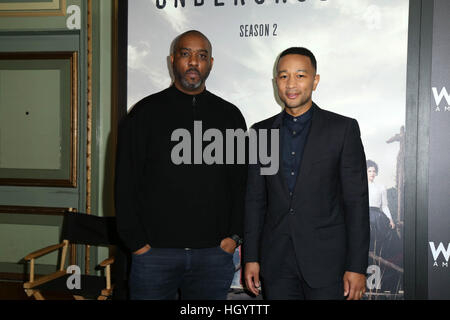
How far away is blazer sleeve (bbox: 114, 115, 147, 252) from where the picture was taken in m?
2.31

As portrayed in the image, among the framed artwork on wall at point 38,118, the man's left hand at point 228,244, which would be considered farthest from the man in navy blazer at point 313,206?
the framed artwork on wall at point 38,118

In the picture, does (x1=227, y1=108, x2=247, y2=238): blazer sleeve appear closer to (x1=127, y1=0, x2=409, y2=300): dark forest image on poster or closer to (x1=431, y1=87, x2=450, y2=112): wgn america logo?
(x1=127, y1=0, x2=409, y2=300): dark forest image on poster

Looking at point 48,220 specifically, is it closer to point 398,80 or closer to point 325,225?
point 325,225

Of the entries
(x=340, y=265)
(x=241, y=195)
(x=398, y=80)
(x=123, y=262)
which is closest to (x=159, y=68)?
(x=241, y=195)

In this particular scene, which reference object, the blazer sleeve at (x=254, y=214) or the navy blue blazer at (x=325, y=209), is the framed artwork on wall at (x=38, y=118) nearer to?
the blazer sleeve at (x=254, y=214)

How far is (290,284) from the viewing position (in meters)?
2.20

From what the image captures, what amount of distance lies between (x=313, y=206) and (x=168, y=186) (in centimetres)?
76

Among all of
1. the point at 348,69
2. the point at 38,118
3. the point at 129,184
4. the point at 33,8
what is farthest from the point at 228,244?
the point at 33,8

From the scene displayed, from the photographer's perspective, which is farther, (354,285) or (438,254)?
(438,254)

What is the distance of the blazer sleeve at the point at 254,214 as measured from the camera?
2311mm

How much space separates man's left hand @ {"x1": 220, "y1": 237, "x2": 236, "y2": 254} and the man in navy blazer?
0.19m

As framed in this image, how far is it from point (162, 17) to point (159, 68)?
1.17 feet

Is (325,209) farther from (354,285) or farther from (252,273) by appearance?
(252,273)

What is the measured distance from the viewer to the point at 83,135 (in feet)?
12.2
